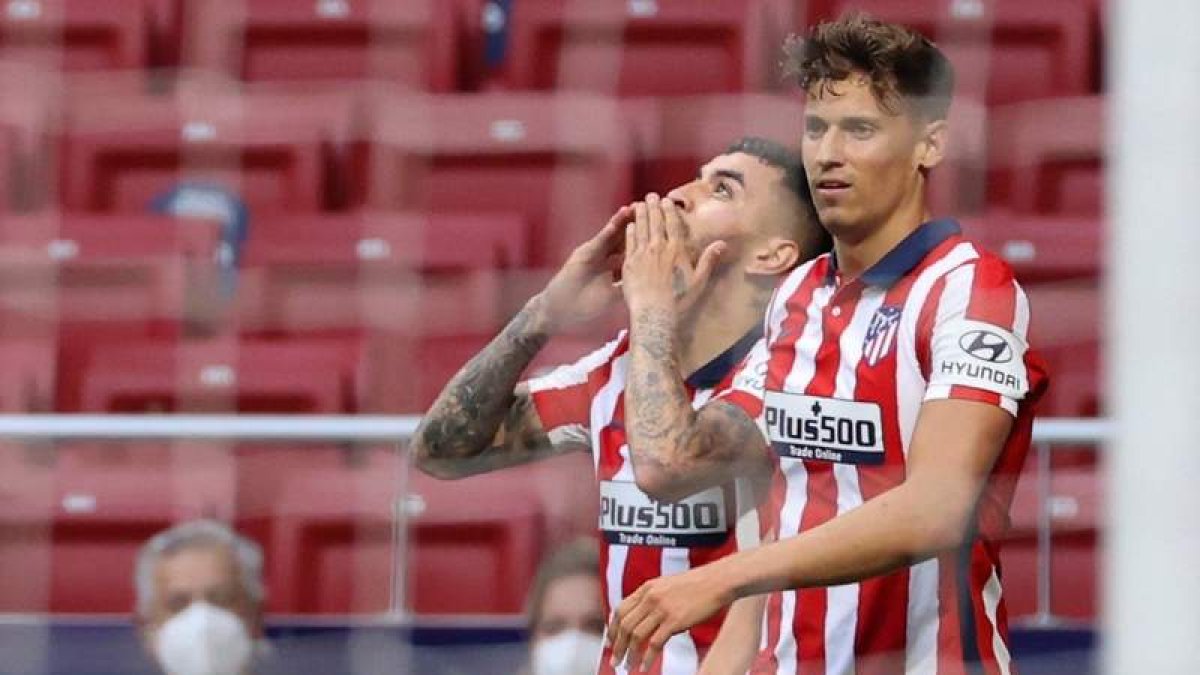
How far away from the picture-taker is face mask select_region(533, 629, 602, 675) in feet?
8.31

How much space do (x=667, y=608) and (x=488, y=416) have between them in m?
0.82

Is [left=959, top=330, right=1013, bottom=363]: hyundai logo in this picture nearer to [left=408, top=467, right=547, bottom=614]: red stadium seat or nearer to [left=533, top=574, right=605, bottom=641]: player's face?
[left=533, top=574, right=605, bottom=641]: player's face

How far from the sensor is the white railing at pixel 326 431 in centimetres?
259

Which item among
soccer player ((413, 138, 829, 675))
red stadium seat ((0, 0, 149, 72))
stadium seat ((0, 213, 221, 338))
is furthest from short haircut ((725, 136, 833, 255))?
red stadium seat ((0, 0, 149, 72))

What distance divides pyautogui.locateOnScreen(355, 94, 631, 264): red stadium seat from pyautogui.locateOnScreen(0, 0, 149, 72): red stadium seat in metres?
0.57

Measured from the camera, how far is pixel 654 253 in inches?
77.5

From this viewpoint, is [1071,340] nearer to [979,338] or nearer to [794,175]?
[794,175]

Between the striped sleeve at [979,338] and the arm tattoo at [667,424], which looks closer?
the striped sleeve at [979,338]

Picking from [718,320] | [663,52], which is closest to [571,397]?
[718,320]

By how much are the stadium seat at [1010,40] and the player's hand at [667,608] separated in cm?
148

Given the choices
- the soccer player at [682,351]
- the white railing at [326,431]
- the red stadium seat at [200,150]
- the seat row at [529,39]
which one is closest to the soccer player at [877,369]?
the soccer player at [682,351]

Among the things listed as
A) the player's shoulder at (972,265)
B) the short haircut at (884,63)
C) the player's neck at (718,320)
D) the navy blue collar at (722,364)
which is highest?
the short haircut at (884,63)

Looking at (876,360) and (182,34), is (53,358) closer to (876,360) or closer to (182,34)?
(182,34)

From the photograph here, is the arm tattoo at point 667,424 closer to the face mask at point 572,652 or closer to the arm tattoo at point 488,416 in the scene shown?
the arm tattoo at point 488,416
